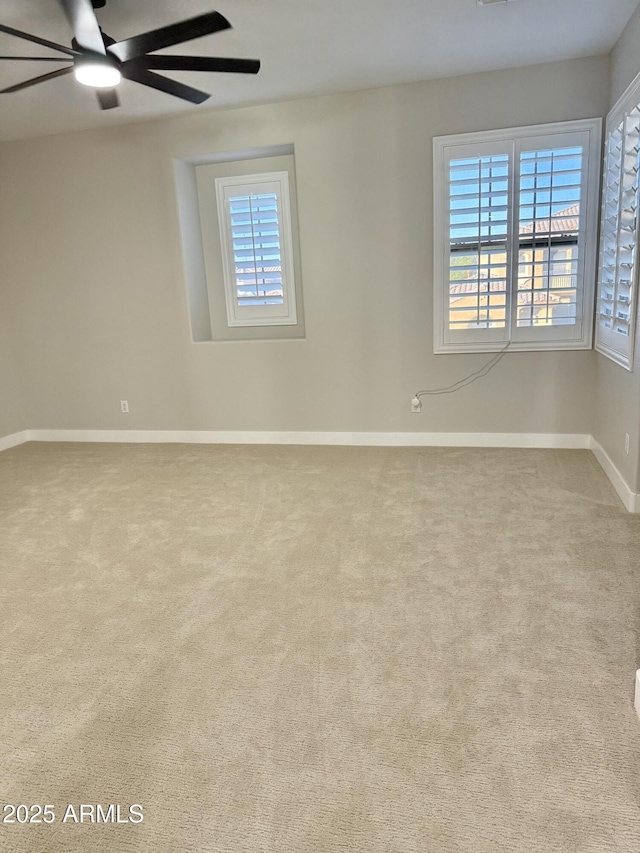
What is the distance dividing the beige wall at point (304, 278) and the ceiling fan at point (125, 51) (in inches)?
61.9

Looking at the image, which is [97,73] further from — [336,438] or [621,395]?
[621,395]

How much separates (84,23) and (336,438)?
319 cm

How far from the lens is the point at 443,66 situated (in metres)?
3.69

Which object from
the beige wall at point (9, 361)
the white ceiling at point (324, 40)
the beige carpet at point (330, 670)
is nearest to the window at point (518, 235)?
the white ceiling at point (324, 40)

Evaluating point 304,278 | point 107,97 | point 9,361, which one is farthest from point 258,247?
point 9,361

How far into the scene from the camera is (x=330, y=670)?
1.96m

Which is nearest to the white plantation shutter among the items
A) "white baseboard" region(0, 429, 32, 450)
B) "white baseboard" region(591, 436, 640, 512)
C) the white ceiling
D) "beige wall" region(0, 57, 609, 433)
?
"beige wall" region(0, 57, 609, 433)

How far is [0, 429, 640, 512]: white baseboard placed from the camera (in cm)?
421

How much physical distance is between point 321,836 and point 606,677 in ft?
3.57

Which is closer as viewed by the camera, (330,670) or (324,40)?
(330,670)

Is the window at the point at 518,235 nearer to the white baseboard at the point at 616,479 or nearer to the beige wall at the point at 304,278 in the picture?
the beige wall at the point at 304,278

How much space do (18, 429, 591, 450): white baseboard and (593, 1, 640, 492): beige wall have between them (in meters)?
0.42

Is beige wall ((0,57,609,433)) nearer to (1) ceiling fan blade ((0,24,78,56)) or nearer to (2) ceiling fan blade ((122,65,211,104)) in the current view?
(2) ceiling fan blade ((122,65,211,104))

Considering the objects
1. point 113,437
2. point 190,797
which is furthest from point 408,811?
point 113,437
